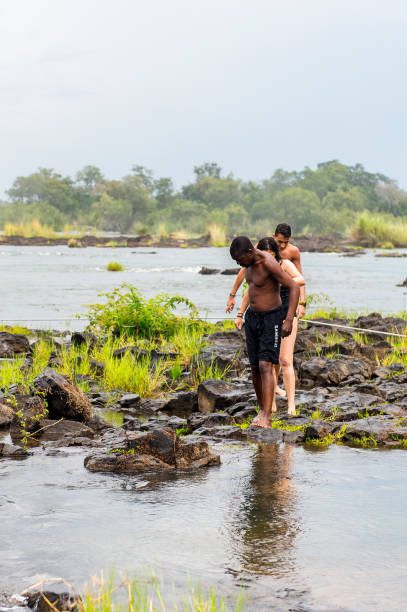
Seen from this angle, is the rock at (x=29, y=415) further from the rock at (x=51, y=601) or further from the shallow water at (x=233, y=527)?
the rock at (x=51, y=601)

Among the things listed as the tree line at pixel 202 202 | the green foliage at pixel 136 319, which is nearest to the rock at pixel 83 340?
the green foliage at pixel 136 319

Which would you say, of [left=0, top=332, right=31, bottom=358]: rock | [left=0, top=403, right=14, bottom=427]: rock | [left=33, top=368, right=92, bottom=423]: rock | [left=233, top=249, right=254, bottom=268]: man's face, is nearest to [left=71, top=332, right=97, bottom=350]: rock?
[left=0, top=332, right=31, bottom=358]: rock

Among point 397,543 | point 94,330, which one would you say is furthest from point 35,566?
point 94,330

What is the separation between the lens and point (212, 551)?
14.4ft

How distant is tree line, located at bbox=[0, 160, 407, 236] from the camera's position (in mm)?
99500

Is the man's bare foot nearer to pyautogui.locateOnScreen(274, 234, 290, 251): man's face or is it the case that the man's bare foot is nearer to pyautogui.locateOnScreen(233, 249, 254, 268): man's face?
pyautogui.locateOnScreen(233, 249, 254, 268): man's face

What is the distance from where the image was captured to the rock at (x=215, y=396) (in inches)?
335

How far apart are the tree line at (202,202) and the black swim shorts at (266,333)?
8222 centimetres

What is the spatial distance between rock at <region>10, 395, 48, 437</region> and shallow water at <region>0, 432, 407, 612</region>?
95 cm

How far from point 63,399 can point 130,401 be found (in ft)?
4.08

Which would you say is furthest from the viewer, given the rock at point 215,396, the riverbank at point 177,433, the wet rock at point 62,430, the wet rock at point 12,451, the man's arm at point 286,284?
the rock at point 215,396

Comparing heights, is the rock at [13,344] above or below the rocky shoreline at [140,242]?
below

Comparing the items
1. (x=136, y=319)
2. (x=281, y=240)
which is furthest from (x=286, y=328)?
(x=136, y=319)

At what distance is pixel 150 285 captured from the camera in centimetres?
2842
